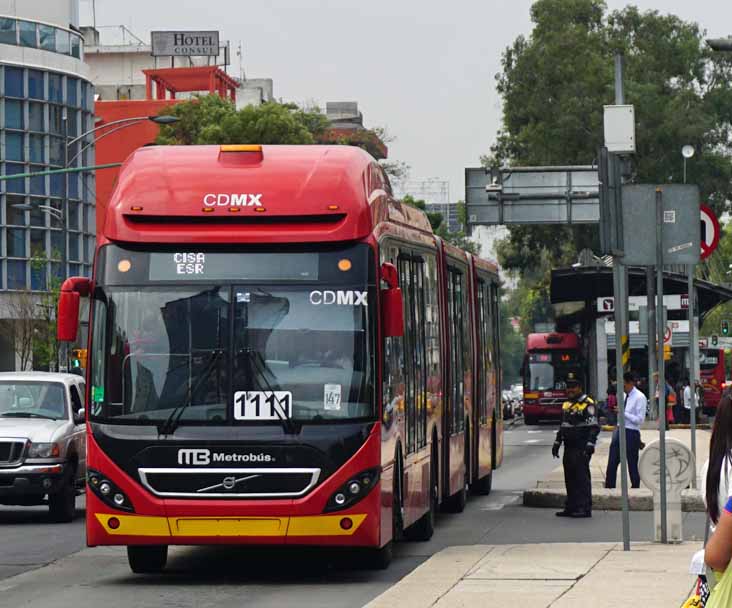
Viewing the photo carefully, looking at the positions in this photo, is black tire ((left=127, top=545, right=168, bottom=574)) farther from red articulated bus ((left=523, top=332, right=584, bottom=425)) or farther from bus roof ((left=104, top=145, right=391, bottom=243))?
red articulated bus ((left=523, top=332, right=584, bottom=425))

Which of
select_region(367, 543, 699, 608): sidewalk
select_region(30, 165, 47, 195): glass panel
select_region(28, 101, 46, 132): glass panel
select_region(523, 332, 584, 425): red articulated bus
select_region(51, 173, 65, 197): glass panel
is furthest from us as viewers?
select_region(51, 173, 65, 197): glass panel

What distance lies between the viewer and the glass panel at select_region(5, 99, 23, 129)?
258 ft

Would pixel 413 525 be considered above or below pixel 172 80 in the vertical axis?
below

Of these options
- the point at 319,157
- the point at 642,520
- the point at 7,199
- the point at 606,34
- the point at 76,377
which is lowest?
the point at 642,520

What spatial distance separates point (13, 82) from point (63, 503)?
5894 cm

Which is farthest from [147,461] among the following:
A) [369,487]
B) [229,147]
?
[229,147]

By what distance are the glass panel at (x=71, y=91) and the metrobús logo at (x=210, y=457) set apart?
225ft

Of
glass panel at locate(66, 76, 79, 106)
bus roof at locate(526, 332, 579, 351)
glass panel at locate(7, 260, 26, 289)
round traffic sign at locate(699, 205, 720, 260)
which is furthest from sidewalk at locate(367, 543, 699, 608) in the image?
glass panel at locate(66, 76, 79, 106)

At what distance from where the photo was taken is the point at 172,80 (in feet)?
349

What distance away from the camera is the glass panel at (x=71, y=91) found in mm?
81125

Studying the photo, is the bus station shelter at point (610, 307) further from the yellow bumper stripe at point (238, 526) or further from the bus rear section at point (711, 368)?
the yellow bumper stripe at point (238, 526)

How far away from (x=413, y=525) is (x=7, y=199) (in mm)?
61548

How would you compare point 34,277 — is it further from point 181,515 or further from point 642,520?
point 181,515

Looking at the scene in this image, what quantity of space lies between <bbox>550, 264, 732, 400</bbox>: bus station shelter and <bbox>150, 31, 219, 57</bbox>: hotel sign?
43.6 meters
